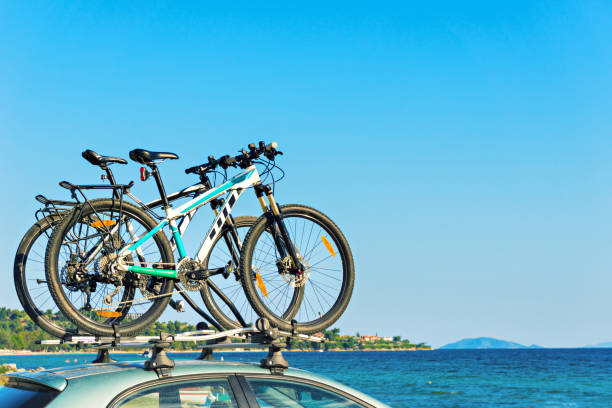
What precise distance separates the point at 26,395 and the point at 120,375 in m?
0.46

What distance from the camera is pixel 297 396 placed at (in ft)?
14.0

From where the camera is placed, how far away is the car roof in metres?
3.54

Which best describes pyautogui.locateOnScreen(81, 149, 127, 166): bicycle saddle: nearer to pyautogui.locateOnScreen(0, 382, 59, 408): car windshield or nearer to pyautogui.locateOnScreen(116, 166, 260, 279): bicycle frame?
pyautogui.locateOnScreen(116, 166, 260, 279): bicycle frame

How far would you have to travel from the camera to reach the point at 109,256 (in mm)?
5711

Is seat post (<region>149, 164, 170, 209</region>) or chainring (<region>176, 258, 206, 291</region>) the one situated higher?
seat post (<region>149, 164, 170, 209</region>)

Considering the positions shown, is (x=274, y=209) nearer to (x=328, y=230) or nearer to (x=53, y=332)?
(x=328, y=230)

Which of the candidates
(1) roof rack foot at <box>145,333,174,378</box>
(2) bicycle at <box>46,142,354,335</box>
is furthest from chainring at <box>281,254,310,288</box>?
(1) roof rack foot at <box>145,333,174,378</box>

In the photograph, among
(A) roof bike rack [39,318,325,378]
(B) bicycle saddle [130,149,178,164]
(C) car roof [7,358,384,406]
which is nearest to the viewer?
(C) car roof [7,358,384,406]

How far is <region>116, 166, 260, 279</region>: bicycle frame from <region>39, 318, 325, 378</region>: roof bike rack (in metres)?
0.65

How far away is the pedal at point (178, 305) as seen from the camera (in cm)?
628

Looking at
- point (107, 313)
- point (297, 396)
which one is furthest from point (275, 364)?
point (107, 313)

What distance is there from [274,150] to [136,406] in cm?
385

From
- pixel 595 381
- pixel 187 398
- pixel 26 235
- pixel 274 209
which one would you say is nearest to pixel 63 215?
pixel 26 235

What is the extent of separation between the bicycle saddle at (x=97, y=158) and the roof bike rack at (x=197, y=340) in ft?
4.89
